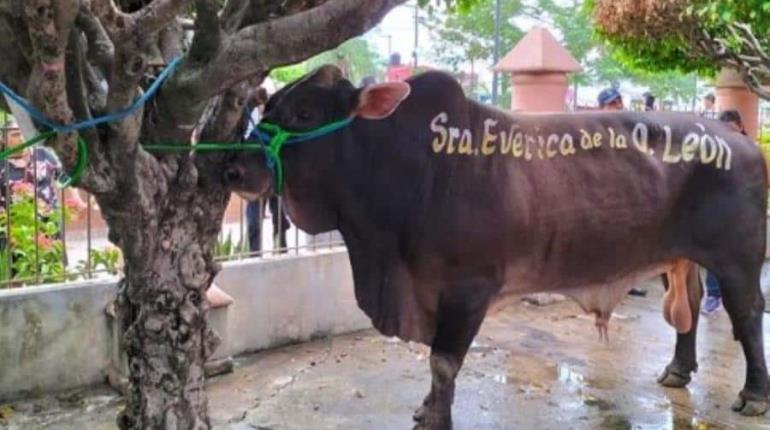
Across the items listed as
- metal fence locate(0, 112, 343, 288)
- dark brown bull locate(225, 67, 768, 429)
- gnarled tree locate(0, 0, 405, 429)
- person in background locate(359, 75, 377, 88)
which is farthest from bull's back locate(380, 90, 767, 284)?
gnarled tree locate(0, 0, 405, 429)

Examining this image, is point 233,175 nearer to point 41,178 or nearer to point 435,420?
point 435,420

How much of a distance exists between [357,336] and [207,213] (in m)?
3.19

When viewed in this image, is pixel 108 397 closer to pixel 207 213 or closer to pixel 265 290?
pixel 265 290

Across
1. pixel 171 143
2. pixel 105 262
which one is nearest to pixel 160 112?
pixel 171 143

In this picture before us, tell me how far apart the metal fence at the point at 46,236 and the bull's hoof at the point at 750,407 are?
9.05 ft

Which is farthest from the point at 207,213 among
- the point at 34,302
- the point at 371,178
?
the point at 34,302

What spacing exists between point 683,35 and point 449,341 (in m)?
4.95

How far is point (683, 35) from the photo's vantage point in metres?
7.85

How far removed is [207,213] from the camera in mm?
3158

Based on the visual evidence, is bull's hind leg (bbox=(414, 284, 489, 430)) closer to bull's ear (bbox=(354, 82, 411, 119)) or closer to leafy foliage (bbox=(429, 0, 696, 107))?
bull's ear (bbox=(354, 82, 411, 119))

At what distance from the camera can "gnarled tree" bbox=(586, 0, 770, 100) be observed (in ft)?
24.1

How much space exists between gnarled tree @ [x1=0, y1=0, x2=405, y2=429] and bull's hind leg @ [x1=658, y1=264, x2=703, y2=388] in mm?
3186

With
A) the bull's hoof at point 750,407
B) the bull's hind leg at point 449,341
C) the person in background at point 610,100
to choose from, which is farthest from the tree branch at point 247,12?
the person in background at point 610,100

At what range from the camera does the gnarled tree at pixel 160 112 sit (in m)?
2.42
